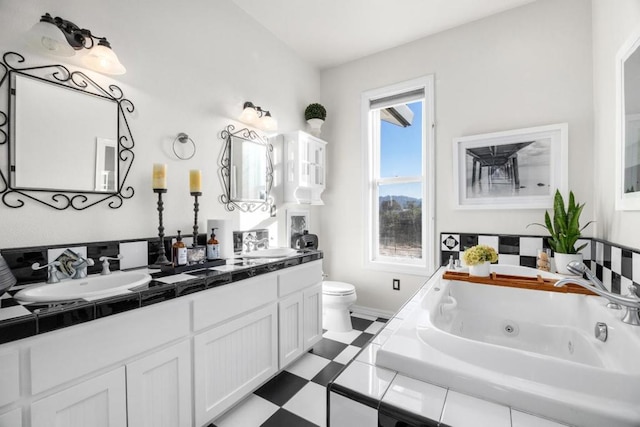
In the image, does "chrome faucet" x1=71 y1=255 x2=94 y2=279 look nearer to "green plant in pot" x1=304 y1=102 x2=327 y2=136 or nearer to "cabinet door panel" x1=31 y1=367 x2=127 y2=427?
"cabinet door panel" x1=31 y1=367 x2=127 y2=427

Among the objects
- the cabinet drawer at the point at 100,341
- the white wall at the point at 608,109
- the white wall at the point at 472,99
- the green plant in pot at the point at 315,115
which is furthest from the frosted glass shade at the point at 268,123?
the white wall at the point at 608,109

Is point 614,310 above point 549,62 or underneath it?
underneath

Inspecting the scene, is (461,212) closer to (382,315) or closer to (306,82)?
(382,315)

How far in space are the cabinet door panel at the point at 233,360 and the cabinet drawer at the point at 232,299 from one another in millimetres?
47

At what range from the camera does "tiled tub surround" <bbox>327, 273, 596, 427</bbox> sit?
0.67 meters

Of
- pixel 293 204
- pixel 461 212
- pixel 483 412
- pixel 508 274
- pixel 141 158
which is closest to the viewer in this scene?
pixel 483 412

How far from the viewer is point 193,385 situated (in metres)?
1.32

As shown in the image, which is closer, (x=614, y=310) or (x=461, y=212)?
(x=614, y=310)

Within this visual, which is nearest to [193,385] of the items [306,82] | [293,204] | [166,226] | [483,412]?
[166,226]

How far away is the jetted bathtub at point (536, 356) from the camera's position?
0.68 m

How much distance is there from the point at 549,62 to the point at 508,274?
1652 mm

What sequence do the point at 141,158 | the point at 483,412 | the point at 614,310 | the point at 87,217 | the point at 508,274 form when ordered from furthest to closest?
the point at 508,274
the point at 141,158
the point at 87,217
the point at 614,310
the point at 483,412

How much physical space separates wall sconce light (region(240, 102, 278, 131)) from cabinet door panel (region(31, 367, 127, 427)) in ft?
5.98

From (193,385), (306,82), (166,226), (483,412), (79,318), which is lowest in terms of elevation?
(193,385)
